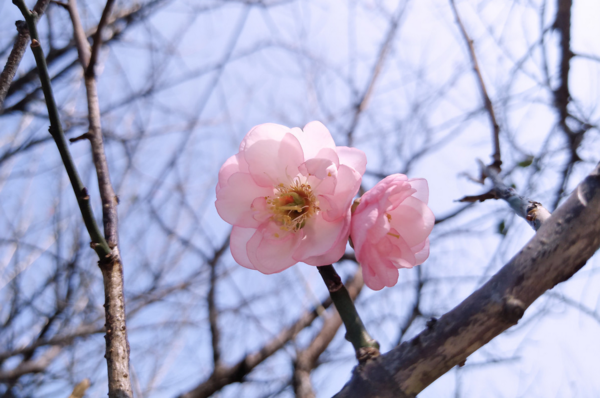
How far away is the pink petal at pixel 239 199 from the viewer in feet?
2.53

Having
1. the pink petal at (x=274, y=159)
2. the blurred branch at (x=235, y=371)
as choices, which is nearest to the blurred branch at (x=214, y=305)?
the blurred branch at (x=235, y=371)

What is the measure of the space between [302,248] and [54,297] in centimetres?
346

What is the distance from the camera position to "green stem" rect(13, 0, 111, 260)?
2.16 feet

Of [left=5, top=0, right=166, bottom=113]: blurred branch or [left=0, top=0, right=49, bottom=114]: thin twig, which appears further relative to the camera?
[left=5, top=0, right=166, bottom=113]: blurred branch

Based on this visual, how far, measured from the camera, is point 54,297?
10.8ft

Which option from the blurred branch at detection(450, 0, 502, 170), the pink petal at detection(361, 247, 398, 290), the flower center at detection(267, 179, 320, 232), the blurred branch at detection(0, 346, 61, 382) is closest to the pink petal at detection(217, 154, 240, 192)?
the flower center at detection(267, 179, 320, 232)

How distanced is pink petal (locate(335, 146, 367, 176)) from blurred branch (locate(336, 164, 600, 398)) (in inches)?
14.5

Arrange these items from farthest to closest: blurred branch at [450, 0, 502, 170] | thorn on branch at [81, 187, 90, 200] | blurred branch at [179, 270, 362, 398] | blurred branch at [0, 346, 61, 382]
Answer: blurred branch at [0, 346, 61, 382], blurred branch at [179, 270, 362, 398], blurred branch at [450, 0, 502, 170], thorn on branch at [81, 187, 90, 200]

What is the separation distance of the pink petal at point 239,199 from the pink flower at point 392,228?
0.77 ft

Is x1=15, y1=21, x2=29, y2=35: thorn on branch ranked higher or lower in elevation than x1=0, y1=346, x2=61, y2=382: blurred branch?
lower

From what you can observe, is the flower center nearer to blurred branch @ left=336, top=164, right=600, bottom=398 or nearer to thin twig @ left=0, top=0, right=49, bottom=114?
blurred branch @ left=336, top=164, right=600, bottom=398

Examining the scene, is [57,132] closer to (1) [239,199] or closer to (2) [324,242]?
(1) [239,199]

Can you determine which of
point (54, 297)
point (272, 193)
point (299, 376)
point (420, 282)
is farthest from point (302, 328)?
point (272, 193)

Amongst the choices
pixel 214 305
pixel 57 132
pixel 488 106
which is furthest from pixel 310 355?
pixel 57 132
